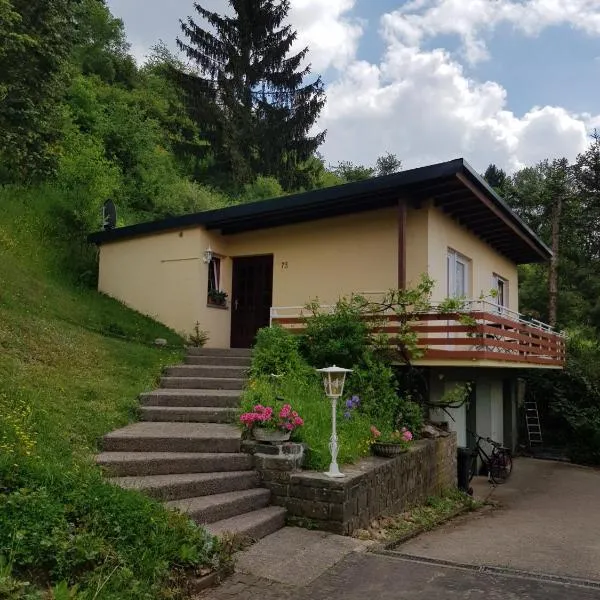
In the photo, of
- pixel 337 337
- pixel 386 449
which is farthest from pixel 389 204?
pixel 386 449

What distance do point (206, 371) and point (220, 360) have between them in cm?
73

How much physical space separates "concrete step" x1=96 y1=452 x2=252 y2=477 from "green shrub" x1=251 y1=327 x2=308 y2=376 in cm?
232

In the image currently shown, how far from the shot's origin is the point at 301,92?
24422 millimetres

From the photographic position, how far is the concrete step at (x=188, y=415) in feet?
22.7

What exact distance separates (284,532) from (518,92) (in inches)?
438

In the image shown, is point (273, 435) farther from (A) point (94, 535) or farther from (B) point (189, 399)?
(A) point (94, 535)

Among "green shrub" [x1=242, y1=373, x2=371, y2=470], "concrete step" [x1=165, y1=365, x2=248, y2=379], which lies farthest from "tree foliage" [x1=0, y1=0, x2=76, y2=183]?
"green shrub" [x1=242, y1=373, x2=371, y2=470]

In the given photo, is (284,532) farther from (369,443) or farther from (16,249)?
(16,249)

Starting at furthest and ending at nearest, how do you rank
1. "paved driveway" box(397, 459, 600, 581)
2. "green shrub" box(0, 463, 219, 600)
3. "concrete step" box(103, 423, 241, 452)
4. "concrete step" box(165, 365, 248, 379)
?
"concrete step" box(165, 365, 248, 379)
"concrete step" box(103, 423, 241, 452)
"paved driveway" box(397, 459, 600, 581)
"green shrub" box(0, 463, 219, 600)

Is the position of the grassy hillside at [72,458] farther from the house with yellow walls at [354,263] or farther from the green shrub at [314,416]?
the green shrub at [314,416]

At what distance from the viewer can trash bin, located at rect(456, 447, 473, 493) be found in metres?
9.62

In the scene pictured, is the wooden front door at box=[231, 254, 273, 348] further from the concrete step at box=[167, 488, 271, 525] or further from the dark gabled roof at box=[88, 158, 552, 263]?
the concrete step at box=[167, 488, 271, 525]

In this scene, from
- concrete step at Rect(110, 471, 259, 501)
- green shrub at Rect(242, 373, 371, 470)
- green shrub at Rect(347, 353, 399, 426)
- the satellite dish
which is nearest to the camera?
concrete step at Rect(110, 471, 259, 501)

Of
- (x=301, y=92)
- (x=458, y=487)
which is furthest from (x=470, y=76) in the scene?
(x=458, y=487)
